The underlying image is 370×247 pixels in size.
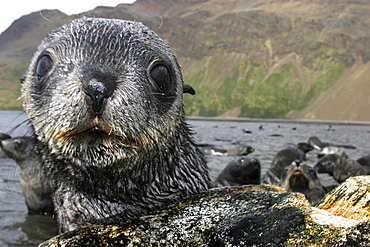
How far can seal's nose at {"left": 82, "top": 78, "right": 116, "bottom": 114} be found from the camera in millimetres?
2232

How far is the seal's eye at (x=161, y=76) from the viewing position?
286 cm

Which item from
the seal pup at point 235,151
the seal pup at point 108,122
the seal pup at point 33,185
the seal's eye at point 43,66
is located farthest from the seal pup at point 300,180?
the seal pup at point 235,151

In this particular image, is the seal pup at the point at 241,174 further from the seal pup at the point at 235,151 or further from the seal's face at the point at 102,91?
the seal pup at the point at 235,151

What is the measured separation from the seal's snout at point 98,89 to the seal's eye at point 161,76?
59 centimetres

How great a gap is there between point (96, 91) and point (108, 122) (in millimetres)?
232

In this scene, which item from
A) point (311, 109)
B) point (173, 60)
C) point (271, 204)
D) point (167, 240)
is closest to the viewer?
point (167, 240)

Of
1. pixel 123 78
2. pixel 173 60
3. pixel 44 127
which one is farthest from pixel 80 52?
pixel 173 60

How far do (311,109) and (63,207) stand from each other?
18994 cm

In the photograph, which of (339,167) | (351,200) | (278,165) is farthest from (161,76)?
(339,167)

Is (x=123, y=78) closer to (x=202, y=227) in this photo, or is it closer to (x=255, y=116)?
(x=202, y=227)

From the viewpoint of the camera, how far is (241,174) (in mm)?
8688

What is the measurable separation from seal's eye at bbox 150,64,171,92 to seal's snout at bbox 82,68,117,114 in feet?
1.93

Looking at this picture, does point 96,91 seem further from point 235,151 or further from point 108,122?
point 235,151

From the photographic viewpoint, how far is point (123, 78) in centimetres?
250
